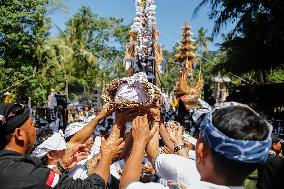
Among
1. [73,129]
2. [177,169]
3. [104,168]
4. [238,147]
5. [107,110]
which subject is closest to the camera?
[238,147]

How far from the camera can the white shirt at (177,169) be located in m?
2.08

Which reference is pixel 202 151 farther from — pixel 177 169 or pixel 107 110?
pixel 107 110

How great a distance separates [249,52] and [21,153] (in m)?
13.6

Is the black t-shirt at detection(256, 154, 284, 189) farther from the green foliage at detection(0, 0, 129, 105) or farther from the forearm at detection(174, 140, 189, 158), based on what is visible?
the green foliage at detection(0, 0, 129, 105)

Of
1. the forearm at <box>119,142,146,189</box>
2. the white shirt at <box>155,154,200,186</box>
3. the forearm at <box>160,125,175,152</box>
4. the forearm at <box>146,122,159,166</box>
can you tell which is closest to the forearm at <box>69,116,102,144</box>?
the forearm at <box>160,125,175,152</box>

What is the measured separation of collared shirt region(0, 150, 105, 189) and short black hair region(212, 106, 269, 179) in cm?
81

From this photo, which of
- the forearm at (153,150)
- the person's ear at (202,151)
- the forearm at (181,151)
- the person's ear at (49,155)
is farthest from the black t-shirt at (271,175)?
the person's ear at (49,155)

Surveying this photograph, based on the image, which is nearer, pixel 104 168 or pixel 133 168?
pixel 133 168

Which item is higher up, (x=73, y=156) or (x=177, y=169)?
(x=177, y=169)

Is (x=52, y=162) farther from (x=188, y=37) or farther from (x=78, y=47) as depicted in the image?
(x=78, y=47)

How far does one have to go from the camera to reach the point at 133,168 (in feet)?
6.65

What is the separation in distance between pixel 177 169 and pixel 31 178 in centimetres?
86

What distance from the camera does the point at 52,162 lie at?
3492mm

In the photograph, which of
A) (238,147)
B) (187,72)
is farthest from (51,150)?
(187,72)
